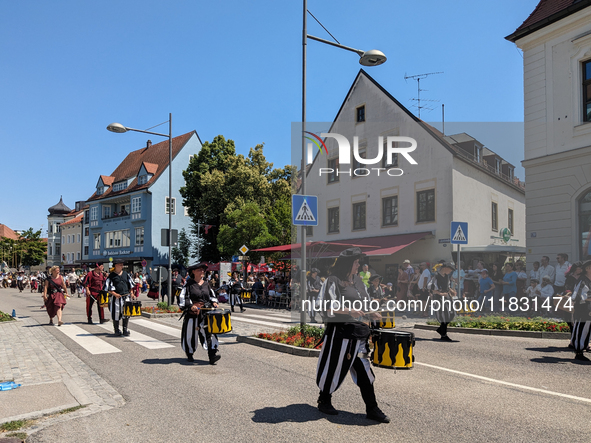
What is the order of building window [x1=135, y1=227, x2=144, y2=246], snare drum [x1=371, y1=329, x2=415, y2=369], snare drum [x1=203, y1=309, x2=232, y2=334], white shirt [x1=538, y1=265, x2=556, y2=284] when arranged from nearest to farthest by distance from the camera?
1. snare drum [x1=371, y1=329, x2=415, y2=369]
2. snare drum [x1=203, y1=309, x2=232, y2=334]
3. white shirt [x1=538, y1=265, x2=556, y2=284]
4. building window [x1=135, y1=227, x2=144, y2=246]

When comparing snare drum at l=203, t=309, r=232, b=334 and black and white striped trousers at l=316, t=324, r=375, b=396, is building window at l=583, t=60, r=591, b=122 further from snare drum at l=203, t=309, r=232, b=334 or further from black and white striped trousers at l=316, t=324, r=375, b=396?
black and white striped trousers at l=316, t=324, r=375, b=396

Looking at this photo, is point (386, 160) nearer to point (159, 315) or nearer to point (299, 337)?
point (159, 315)

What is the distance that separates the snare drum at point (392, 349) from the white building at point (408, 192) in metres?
18.1

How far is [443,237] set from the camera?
80.4 ft

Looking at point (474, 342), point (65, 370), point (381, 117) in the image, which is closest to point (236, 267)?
point (381, 117)

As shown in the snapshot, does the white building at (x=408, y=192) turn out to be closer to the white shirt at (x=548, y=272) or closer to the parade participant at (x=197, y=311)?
the white shirt at (x=548, y=272)

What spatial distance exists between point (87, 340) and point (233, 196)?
103ft

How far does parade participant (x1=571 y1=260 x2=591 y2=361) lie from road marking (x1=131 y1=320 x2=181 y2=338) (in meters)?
8.23

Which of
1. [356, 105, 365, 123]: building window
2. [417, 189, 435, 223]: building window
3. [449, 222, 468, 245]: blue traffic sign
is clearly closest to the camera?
[449, 222, 468, 245]: blue traffic sign

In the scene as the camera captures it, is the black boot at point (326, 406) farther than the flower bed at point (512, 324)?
No

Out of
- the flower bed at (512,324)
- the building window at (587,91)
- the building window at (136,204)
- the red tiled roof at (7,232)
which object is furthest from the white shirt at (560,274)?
the red tiled roof at (7,232)

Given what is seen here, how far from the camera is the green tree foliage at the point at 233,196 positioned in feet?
115

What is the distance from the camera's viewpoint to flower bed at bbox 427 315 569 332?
11844 mm

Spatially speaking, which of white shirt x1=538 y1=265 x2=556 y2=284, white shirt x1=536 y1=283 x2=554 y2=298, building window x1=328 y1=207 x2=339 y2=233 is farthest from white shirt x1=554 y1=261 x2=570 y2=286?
building window x1=328 y1=207 x2=339 y2=233
